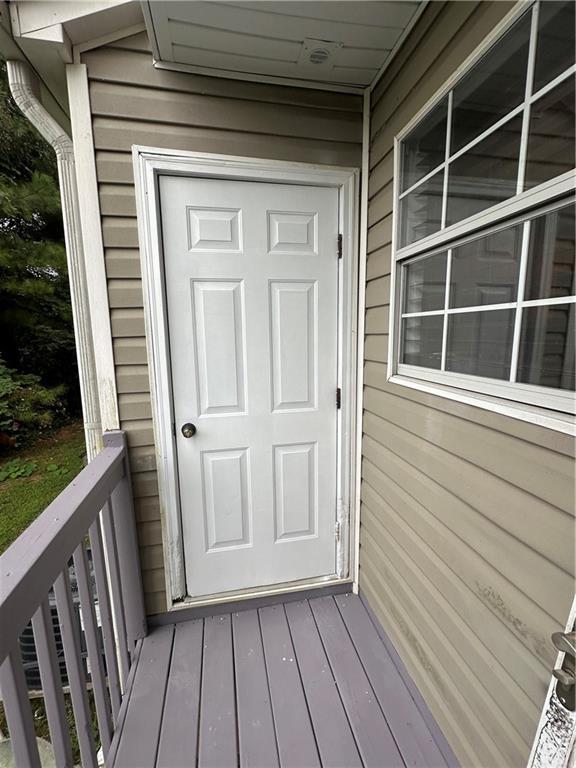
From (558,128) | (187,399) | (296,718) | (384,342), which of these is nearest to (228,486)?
(187,399)

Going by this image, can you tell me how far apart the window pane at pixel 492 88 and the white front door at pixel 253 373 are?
0.67m

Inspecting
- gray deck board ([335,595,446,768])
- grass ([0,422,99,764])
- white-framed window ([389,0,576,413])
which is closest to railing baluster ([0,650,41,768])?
gray deck board ([335,595,446,768])

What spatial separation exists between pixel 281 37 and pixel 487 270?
1123 millimetres

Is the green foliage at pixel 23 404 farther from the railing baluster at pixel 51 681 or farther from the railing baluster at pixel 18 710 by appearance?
the railing baluster at pixel 18 710

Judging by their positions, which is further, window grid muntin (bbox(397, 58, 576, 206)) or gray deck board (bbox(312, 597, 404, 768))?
gray deck board (bbox(312, 597, 404, 768))

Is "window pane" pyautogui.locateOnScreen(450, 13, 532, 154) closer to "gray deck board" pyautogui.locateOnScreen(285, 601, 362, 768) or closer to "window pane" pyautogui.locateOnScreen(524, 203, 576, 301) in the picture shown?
"window pane" pyautogui.locateOnScreen(524, 203, 576, 301)

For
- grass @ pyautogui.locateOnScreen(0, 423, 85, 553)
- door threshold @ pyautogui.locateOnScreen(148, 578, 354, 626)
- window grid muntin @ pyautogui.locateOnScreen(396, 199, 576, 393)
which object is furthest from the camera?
grass @ pyautogui.locateOnScreen(0, 423, 85, 553)

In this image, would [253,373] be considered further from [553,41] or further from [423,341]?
[553,41]

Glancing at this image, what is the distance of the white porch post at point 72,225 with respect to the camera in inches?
53.7

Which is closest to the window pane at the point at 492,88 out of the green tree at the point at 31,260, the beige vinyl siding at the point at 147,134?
the beige vinyl siding at the point at 147,134

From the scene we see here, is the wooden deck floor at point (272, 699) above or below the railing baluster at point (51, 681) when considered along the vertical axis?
below

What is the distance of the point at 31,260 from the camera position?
4.20m

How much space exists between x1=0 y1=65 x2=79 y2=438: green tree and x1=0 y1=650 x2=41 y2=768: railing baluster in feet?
15.4

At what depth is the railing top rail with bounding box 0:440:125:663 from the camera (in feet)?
2.18
